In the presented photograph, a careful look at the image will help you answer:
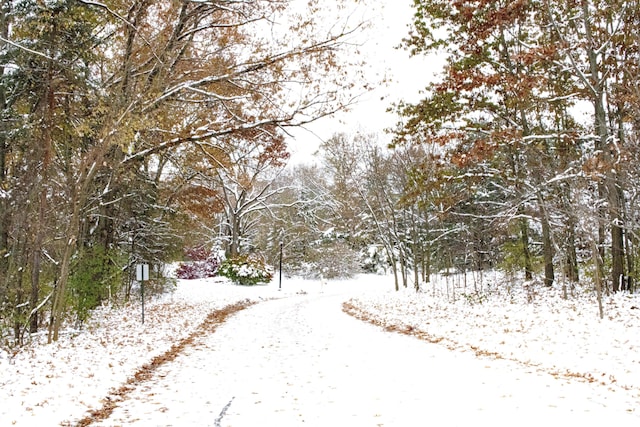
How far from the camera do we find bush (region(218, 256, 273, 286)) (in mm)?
31016

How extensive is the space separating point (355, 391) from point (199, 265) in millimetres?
31849

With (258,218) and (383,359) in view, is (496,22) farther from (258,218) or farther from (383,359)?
(258,218)

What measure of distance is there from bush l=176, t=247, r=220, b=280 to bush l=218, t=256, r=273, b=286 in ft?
13.5

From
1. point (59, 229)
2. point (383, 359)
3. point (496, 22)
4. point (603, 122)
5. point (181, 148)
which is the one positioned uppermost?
point (496, 22)

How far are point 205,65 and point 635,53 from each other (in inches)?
421

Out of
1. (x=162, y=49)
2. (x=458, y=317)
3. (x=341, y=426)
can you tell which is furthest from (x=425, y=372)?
(x=162, y=49)

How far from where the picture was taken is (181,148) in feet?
57.6

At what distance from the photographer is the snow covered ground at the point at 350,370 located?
5309mm

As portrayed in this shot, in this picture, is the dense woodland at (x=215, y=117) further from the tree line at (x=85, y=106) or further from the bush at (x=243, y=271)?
the bush at (x=243, y=271)

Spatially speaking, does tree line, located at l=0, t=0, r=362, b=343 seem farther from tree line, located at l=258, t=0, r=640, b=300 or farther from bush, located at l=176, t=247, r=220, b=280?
bush, located at l=176, t=247, r=220, b=280

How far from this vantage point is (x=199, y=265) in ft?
120

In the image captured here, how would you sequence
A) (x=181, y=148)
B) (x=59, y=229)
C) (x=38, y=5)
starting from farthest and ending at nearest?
(x=181, y=148) < (x=59, y=229) < (x=38, y=5)

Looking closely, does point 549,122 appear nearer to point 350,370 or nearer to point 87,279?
point 350,370

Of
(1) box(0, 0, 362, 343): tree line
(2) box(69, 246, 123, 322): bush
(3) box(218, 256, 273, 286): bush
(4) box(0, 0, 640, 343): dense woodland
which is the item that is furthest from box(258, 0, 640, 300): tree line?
(3) box(218, 256, 273, 286): bush
